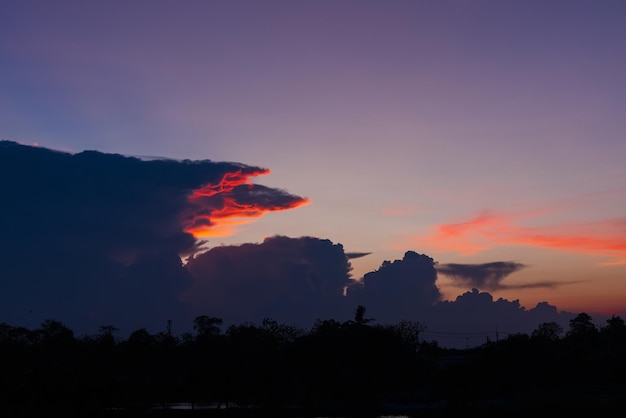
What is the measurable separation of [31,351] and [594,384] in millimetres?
78125

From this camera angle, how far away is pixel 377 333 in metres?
96.5

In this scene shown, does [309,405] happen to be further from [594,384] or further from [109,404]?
[594,384]

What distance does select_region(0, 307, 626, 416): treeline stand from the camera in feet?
243

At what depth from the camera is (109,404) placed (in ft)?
255

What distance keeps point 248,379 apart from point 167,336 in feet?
220

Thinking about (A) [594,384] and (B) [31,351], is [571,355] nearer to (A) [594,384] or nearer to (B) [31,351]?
(A) [594,384]

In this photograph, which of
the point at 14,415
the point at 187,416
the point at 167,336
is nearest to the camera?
the point at 14,415

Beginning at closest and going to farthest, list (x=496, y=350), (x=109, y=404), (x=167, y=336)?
1. (x=109, y=404)
2. (x=496, y=350)
3. (x=167, y=336)

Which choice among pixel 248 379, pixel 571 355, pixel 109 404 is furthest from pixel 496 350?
pixel 109 404

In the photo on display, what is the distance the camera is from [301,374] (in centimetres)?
9038

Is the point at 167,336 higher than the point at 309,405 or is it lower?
higher

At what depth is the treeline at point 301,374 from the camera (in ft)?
243

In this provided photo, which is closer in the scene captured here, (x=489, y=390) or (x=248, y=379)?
(x=248, y=379)

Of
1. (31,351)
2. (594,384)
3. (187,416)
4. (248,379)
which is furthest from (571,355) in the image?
(31,351)
